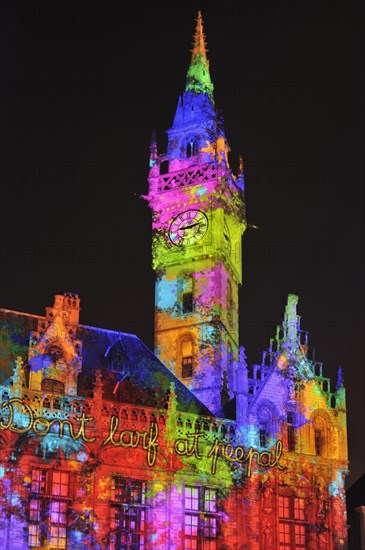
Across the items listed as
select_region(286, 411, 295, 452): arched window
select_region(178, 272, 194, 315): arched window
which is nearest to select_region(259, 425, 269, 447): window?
select_region(286, 411, 295, 452): arched window

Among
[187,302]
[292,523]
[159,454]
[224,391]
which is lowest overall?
[292,523]

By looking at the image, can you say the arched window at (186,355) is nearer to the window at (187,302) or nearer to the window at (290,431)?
the window at (187,302)

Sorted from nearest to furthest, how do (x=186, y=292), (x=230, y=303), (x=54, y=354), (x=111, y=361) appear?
(x=54, y=354)
(x=111, y=361)
(x=186, y=292)
(x=230, y=303)

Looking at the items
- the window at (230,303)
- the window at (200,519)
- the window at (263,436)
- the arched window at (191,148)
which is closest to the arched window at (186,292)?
the window at (230,303)

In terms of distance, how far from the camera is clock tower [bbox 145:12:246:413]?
61.3 metres

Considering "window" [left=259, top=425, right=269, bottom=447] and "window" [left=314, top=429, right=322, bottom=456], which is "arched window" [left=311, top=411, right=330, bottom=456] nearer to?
"window" [left=314, top=429, right=322, bottom=456]

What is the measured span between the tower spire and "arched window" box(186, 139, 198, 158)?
3.86 m

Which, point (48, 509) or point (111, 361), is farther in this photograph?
point (111, 361)

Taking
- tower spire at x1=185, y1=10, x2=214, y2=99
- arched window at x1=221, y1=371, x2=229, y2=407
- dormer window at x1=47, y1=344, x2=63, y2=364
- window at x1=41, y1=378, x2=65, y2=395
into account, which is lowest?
window at x1=41, y1=378, x2=65, y2=395

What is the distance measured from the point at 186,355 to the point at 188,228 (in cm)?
741

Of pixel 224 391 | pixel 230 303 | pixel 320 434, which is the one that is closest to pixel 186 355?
pixel 224 391

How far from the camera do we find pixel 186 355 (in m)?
62.0

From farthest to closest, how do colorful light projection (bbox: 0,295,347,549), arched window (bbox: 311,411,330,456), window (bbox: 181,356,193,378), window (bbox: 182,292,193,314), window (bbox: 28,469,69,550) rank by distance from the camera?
1. window (bbox: 182,292,193,314)
2. window (bbox: 181,356,193,378)
3. arched window (bbox: 311,411,330,456)
4. colorful light projection (bbox: 0,295,347,549)
5. window (bbox: 28,469,69,550)

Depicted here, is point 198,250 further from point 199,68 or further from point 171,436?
point 171,436
